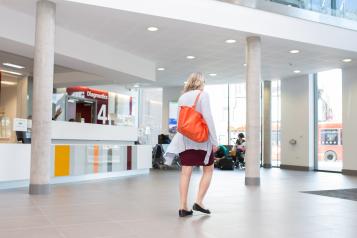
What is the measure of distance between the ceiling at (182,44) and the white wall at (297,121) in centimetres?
80

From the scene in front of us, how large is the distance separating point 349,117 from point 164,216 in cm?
1054

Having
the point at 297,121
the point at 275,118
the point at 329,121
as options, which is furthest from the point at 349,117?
the point at 275,118

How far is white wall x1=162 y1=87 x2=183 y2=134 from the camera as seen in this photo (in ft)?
62.9

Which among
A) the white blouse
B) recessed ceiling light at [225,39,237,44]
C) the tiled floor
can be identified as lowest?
the tiled floor

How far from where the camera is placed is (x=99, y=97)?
18609 millimetres

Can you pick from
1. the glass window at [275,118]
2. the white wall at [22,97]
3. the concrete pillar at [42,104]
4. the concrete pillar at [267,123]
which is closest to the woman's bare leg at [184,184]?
the concrete pillar at [42,104]

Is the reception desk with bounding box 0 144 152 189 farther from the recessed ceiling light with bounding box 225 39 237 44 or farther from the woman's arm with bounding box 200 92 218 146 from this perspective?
the woman's arm with bounding box 200 92 218 146

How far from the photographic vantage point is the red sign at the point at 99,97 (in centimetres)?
1798

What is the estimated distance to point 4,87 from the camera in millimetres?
14891

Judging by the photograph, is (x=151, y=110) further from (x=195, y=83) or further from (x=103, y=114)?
(x=195, y=83)

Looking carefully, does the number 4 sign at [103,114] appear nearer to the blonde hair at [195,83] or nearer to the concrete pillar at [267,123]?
the concrete pillar at [267,123]

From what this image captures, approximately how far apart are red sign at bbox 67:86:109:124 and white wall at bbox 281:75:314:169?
25.8 feet

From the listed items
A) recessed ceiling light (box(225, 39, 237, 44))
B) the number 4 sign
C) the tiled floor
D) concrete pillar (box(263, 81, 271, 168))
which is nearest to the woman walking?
the tiled floor

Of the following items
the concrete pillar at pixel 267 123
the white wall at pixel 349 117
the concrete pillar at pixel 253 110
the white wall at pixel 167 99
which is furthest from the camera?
the white wall at pixel 167 99
